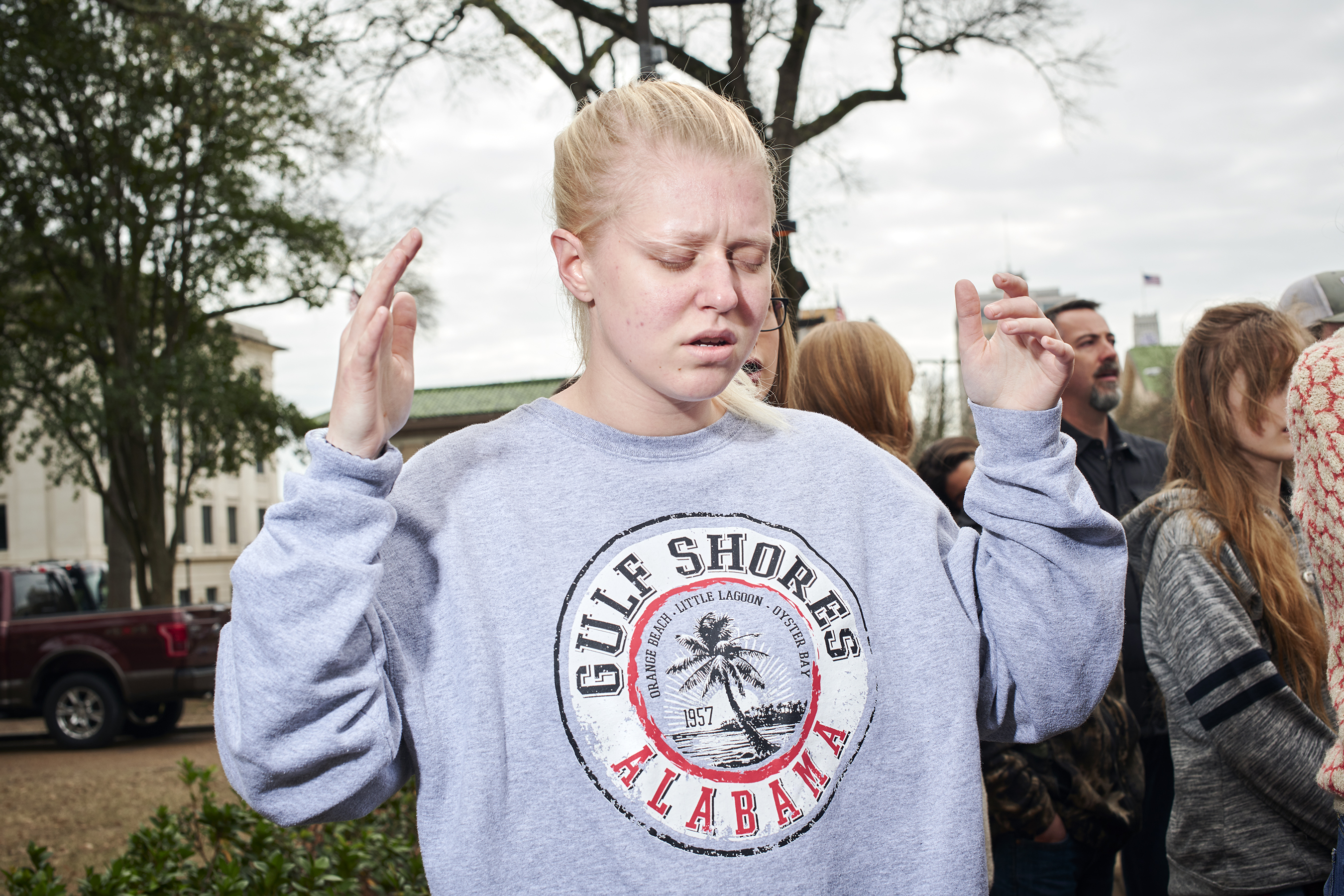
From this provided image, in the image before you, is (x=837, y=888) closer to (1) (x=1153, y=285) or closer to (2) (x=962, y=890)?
(2) (x=962, y=890)

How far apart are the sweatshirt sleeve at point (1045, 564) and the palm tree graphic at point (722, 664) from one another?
39cm

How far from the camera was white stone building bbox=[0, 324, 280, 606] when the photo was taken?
45.4 metres

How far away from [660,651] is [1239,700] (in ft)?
5.12

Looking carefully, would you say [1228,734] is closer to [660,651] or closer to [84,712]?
[660,651]

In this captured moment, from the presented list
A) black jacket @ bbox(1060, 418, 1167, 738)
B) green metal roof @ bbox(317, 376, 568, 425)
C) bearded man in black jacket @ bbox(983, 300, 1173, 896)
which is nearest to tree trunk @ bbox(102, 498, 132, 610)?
black jacket @ bbox(1060, 418, 1167, 738)

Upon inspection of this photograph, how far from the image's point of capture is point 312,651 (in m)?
1.32

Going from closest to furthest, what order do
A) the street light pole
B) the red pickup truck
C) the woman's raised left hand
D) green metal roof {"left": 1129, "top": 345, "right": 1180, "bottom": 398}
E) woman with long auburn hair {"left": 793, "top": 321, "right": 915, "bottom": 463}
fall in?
the woman's raised left hand < woman with long auburn hair {"left": 793, "top": 321, "right": 915, "bottom": 463} < the street light pole < the red pickup truck < green metal roof {"left": 1129, "top": 345, "right": 1180, "bottom": 398}

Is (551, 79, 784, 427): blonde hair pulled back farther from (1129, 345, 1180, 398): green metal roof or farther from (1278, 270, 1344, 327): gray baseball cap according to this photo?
(1129, 345, 1180, 398): green metal roof

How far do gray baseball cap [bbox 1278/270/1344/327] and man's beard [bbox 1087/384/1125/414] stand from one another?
1942 millimetres

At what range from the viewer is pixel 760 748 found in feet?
5.02

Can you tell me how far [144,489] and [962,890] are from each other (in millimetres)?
18506

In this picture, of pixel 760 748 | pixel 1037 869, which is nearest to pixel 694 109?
pixel 760 748

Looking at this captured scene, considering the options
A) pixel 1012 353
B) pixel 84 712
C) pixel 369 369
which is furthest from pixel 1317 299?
pixel 84 712

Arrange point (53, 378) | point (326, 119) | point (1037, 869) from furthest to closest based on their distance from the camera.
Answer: point (53, 378) → point (326, 119) → point (1037, 869)
